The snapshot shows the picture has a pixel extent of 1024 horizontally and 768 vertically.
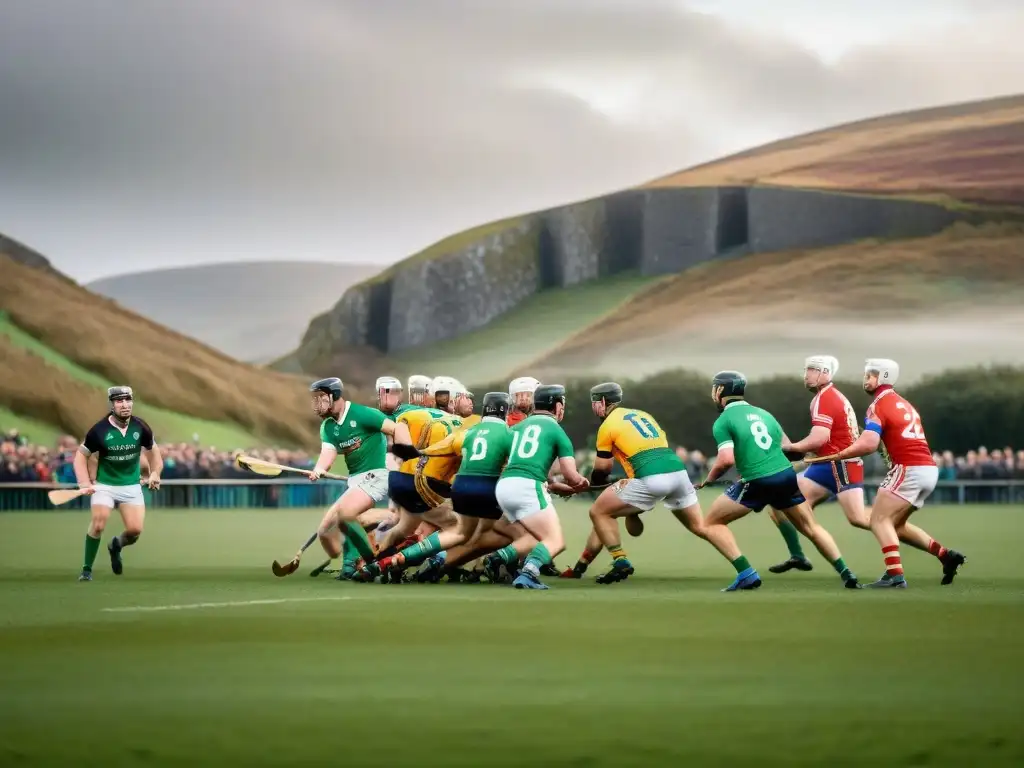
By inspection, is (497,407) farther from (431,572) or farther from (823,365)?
(823,365)

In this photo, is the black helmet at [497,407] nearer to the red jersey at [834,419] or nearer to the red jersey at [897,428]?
the red jersey at [834,419]

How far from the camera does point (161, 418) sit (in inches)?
3164

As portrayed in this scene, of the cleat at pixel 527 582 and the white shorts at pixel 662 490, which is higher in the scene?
the white shorts at pixel 662 490

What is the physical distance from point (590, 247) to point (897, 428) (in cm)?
9793

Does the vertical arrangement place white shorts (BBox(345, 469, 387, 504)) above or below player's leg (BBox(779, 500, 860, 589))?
above

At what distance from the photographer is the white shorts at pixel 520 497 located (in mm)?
16500

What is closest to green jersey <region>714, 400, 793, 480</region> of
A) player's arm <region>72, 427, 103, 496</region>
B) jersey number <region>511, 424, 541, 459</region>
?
jersey number <region>511, 424, 541, 459</region>

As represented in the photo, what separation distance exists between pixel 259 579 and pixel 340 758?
36.0 ft

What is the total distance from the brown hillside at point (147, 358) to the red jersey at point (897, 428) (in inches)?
2678

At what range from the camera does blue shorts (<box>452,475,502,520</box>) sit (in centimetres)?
1695

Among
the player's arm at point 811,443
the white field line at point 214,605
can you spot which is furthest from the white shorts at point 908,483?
the white field line at point 214,605

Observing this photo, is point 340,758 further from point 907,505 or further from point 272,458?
point 272,458

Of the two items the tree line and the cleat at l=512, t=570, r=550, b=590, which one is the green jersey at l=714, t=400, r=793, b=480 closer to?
the cleat at l=512, t=570, r=550, b=590

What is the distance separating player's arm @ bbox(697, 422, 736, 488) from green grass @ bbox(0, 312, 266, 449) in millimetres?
63586
